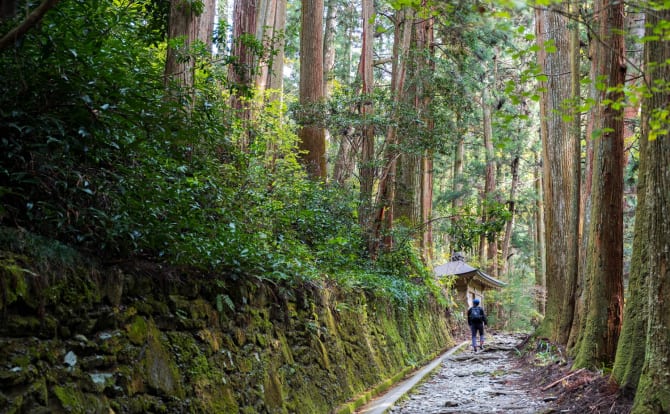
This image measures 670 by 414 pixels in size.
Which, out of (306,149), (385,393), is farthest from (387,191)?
(385,393)

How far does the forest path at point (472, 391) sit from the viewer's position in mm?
8391

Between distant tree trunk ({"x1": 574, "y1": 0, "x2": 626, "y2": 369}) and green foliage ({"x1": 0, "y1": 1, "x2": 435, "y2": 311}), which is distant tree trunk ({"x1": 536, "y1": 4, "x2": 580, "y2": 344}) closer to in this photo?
distant tree trunk ({"x1": 574, "y1": 0, "x2": 626, "y2": 369})

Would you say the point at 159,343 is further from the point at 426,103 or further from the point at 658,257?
the point at 426,103

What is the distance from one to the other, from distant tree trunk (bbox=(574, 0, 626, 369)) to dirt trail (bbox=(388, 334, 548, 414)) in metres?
1.27

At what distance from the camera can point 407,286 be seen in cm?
1531

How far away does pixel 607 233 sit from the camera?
8.48 metres

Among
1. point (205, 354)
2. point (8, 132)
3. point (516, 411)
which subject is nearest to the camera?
point (8, 132)

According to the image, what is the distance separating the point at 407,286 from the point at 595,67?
7.70 metres

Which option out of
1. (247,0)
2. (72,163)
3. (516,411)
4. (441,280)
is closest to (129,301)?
(72,163)

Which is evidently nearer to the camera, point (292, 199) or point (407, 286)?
point (292, 199)

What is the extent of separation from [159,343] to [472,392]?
7.39 meters

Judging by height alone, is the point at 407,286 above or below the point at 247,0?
below

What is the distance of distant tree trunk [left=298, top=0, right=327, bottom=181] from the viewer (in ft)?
50.6

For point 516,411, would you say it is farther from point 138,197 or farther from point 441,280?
point 441,280
